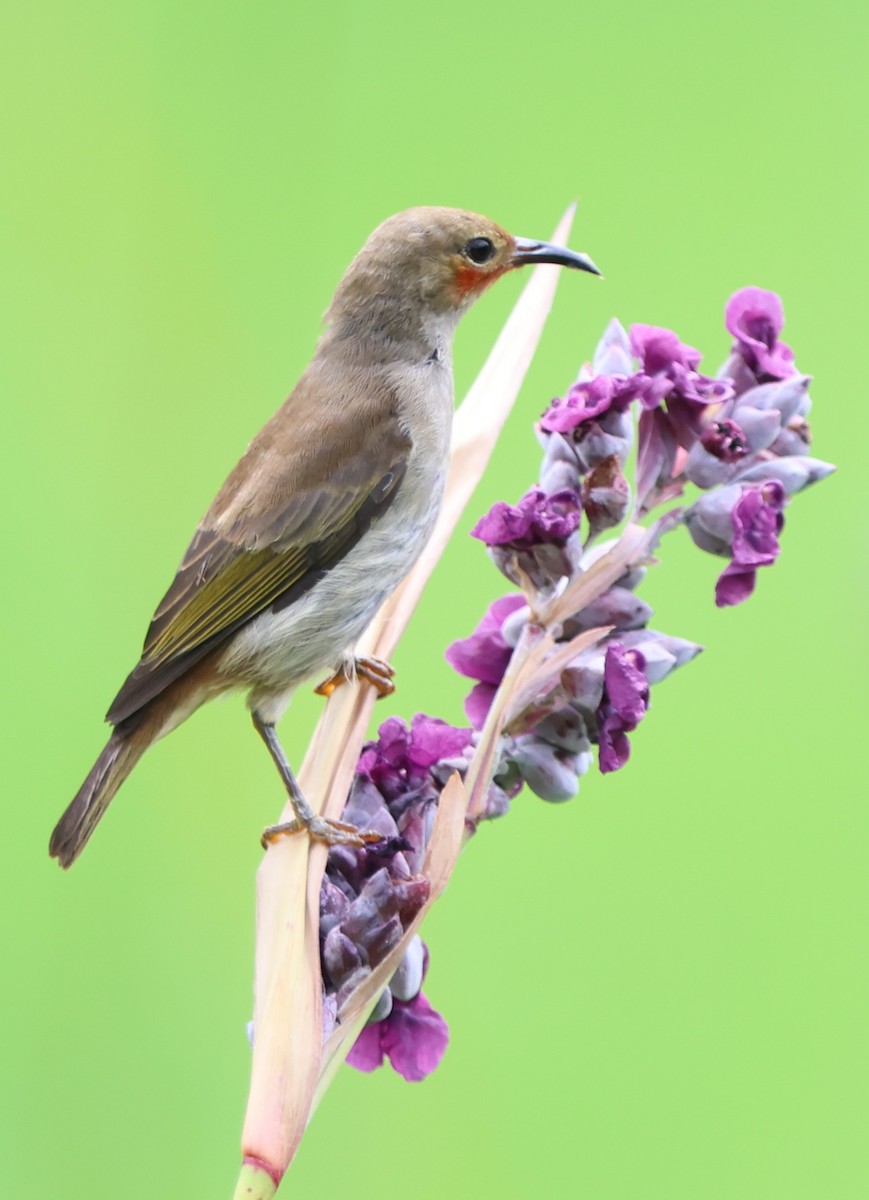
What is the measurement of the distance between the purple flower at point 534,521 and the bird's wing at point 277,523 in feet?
2.42

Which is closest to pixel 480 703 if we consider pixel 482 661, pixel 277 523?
pixel 482 661

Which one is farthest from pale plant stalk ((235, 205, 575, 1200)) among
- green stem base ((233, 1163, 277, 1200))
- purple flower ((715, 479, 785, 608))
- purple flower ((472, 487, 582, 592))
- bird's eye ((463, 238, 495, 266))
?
bird's eye ((463, 238, 495, 266))

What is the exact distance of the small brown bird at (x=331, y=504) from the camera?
2025 mm

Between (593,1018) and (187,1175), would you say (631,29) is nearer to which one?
(593,1018)

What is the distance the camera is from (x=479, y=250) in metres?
2.32

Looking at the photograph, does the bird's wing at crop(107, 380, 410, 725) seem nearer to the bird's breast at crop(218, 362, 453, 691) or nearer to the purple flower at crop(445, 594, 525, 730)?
the bird's breast at crop(218, 362, 453, 691)

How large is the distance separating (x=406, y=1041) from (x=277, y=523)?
97 centimetres

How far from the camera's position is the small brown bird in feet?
6.64

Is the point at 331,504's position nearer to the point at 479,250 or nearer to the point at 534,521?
the point at 479,250

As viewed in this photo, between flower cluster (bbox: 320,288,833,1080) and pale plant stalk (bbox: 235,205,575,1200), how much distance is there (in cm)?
3

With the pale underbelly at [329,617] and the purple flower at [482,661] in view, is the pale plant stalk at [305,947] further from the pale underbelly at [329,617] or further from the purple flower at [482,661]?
the pale underbelly at [329,617]

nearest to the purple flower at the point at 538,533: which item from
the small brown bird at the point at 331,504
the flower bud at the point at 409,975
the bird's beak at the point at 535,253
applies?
the flower bud at the point at 409,975

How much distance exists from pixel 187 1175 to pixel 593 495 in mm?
1441

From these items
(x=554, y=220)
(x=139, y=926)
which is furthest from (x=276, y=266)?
(x=139, y=926)
